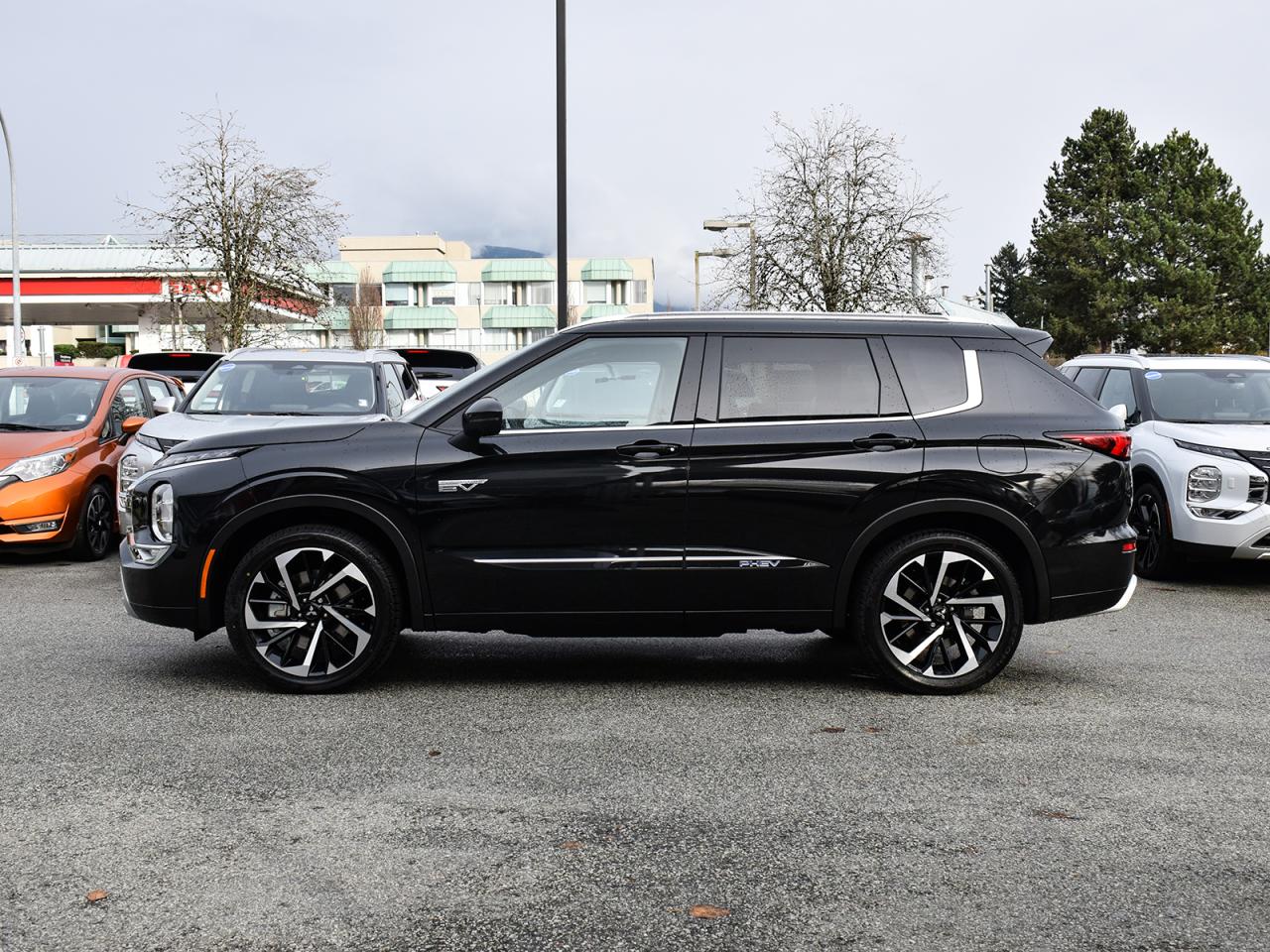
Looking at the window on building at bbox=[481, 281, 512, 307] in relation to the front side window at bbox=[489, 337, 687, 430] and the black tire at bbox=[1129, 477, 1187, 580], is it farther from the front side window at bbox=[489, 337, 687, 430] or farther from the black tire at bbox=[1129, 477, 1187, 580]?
the front side window at bbox=[489, 337, 687, 430]

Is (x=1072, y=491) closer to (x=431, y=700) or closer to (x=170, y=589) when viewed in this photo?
(x=431, y=700)

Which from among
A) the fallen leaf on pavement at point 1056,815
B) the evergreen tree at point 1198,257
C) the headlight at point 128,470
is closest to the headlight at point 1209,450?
the fallen leaf on pavement at point 1056,815

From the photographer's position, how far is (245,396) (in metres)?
10.9

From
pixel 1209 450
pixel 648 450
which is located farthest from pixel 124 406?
pixel 1209 450

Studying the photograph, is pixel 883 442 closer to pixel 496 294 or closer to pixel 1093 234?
pixel 1093 234

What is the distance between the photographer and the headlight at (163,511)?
20.2 ft

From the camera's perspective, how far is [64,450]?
1112 centimetres

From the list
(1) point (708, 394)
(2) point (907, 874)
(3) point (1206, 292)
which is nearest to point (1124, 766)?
(2) point (907, 874)

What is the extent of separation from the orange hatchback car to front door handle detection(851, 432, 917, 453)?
7.49 m

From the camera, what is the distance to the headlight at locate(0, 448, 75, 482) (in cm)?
Answer: 1074

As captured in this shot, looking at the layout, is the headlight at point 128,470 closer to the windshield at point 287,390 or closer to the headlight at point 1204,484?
the windshield at point 287,390

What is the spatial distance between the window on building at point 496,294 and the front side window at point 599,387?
334 ft

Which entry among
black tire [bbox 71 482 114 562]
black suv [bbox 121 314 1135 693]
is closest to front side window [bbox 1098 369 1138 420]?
black suv [bbox 121 314 1135 693]

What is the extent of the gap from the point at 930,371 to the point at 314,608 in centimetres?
315
